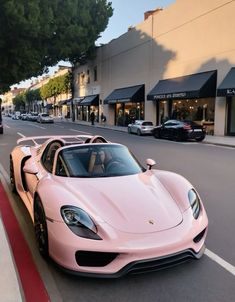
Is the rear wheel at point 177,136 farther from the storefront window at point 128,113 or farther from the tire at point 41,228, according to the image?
the tire at point 41,228

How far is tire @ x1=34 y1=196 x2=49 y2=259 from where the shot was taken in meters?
3.96

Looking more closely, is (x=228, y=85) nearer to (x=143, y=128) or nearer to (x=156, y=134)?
(x=156, y=134)

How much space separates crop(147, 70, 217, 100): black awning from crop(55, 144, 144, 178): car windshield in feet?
68.4

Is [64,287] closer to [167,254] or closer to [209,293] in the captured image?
[167,254]

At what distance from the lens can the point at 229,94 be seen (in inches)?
896

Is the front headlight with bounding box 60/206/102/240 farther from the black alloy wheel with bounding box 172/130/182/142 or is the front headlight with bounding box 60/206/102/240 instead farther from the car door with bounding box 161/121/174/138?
the car door with bounding box 161/121/174/138

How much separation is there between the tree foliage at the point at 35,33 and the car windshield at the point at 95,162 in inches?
761

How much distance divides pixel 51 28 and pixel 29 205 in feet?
85.0

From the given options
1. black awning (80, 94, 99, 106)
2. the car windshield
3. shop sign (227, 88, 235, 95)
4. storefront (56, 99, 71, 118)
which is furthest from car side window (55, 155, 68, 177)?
storefront (56, 99, 71, 118)

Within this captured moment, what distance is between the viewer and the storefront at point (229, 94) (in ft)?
74.6

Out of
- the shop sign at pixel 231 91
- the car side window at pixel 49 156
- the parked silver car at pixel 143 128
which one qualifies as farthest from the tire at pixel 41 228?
the parked silver car at pixel 143 128

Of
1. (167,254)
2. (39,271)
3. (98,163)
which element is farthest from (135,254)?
(98,163)

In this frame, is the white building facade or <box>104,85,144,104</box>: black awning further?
<box>104,85,144,104</box>: black awning

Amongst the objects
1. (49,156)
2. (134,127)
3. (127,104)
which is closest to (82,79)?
(127,104)
